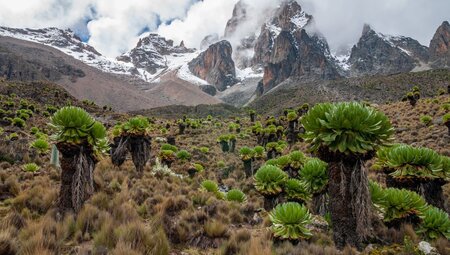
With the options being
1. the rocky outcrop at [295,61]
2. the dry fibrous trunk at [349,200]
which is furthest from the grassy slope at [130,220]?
the rocky outcrop at [295,61]

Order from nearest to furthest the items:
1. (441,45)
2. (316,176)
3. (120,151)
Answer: (316,176) < (120,151) < (441,45)

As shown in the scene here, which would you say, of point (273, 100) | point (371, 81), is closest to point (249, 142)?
point (371, 81)

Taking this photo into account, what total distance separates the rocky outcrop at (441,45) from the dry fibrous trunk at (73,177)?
210454mm

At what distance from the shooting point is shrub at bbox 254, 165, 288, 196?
8.90 metres

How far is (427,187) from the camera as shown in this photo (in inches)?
316

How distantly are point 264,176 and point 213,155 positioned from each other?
18.6m

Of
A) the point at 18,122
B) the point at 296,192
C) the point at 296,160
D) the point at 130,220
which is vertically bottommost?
the point at 130,220

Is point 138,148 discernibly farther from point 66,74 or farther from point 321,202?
point 66,74

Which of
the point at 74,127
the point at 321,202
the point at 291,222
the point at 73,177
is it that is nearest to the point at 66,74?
the point at 74,127

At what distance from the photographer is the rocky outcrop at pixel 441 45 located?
18250cm

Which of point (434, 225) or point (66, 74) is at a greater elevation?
point (66, 74)

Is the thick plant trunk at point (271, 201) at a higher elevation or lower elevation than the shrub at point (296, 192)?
lower

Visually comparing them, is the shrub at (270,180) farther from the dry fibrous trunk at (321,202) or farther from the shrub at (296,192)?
the dry fibrous trunk at (321,202)

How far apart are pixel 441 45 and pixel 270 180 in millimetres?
217531
